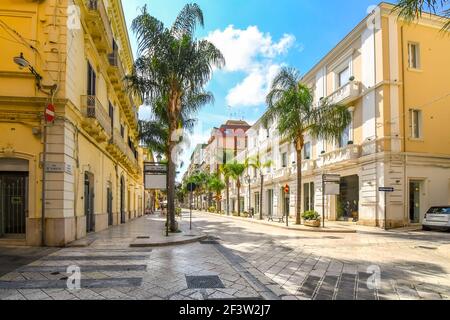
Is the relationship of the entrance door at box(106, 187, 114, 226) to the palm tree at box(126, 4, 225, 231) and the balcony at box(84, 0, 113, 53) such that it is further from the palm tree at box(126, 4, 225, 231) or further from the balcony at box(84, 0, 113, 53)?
the balcony at box(84, 0, 113, 53)

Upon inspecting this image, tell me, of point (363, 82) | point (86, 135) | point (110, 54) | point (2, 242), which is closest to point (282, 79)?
point (363, 82)

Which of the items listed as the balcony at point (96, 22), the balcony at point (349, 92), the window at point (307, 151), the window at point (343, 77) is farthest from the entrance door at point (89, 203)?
the window at point (307, 151)

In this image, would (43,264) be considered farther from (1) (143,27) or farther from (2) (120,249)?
(1) (143,27)

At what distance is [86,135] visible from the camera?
47.5ft

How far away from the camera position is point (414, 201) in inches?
802

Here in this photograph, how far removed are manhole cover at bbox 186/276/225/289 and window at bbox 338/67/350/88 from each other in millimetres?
20031

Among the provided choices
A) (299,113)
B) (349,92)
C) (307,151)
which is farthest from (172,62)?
(307,151)

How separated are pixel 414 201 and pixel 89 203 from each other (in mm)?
17565

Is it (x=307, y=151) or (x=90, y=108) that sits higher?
(x=90, y=108)

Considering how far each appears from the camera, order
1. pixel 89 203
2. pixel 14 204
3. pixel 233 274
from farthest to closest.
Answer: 1. pixel 89 203
2. pixel 14 204
3. pixel 233 274

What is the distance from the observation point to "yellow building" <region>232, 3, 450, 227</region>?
1969 cm

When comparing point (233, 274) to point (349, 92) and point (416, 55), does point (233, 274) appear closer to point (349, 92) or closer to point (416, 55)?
point (349, 92)

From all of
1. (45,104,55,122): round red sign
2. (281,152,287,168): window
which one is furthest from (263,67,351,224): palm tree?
(281,152,287,168): window

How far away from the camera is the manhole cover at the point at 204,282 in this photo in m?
6.06
